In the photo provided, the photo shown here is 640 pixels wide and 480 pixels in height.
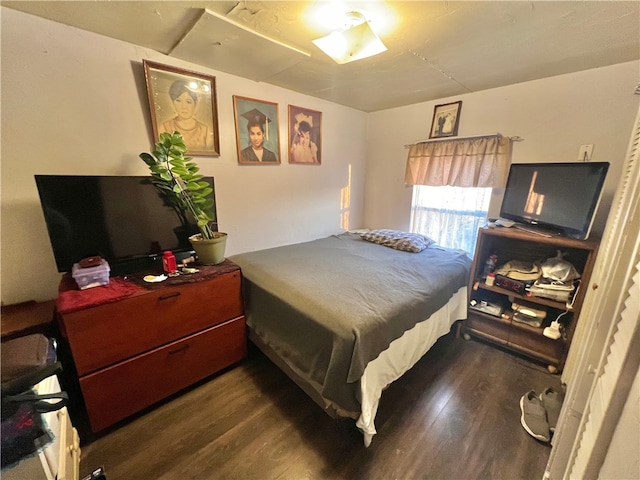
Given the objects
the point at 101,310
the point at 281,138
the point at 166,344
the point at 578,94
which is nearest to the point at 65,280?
the point at 101,310

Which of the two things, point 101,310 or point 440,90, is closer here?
point 101,310

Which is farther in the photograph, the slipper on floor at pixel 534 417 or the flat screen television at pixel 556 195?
the flat screen television at pixel 556 195

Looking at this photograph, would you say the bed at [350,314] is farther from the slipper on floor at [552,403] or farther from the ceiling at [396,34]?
the ceiling at [396,34]

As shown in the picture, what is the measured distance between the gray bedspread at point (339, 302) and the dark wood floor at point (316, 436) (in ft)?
1.03

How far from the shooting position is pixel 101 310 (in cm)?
124

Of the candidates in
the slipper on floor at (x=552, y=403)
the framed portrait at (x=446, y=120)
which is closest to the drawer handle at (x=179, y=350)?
the slipper on floor at (x=552, y=403)

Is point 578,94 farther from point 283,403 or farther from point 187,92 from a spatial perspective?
point 283,403

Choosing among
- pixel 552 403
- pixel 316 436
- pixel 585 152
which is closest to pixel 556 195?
pixel 585 152

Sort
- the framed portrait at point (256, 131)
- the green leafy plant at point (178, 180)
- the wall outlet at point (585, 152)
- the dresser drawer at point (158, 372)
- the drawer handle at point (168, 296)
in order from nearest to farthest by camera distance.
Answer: the dresser drawer at point (158, 372)
the drawer handle at point (168, 296)
the green leafy plant at point (178, 180)
the wall outlet at point (585, 152)
the framed portrait at point (256, 131)

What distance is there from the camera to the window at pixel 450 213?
8.12ft

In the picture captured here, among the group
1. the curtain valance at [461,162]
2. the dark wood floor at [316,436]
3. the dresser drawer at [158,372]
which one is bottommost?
the dark wood floor at [316,436]

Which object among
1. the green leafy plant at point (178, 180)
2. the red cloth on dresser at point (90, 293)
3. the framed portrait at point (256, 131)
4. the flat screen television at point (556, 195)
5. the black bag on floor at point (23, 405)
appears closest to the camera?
the black bag on floor at point (23, 405)

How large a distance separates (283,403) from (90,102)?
214cm

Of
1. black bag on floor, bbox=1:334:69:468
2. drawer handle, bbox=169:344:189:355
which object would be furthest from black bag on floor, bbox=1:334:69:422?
drawer handle, bbox=169:344:189:355
